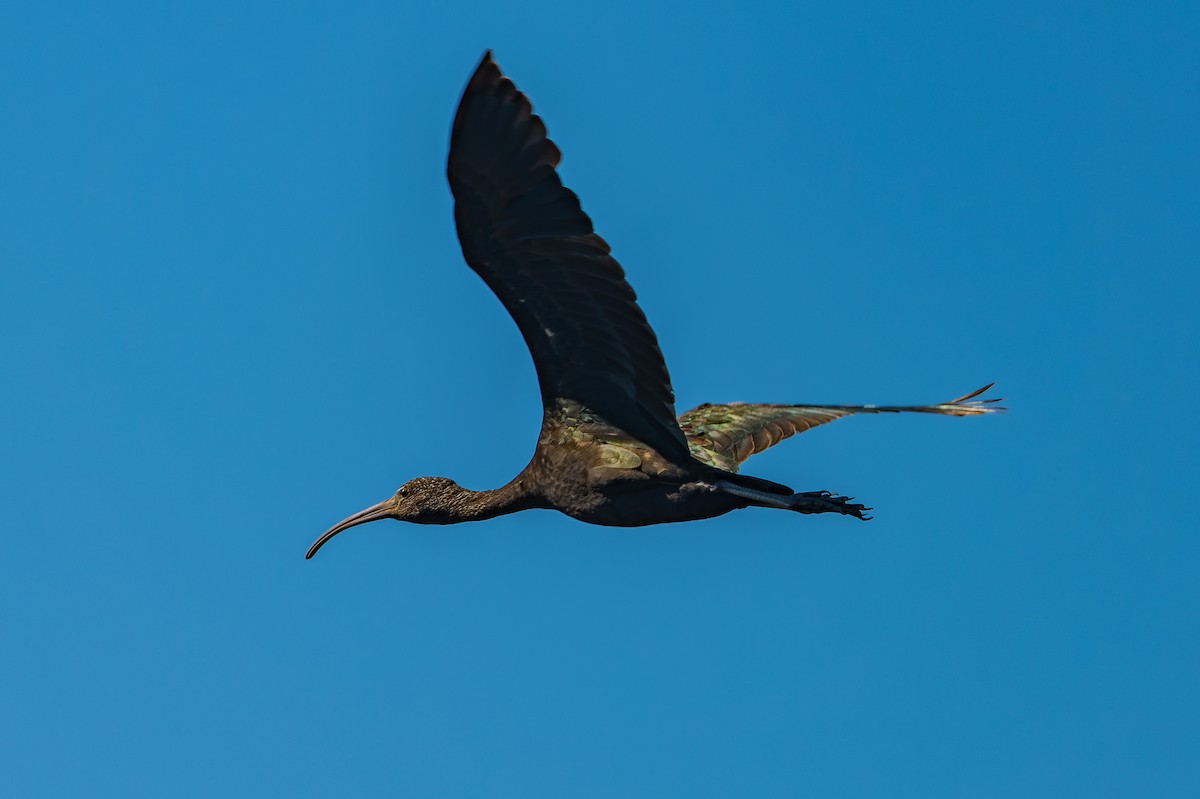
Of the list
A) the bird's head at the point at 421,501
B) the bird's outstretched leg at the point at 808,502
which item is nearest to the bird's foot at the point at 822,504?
the bird's outstretched leg at the point at 808,502

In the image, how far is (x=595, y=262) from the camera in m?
12.9

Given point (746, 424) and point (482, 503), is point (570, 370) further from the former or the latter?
point (746, 424)

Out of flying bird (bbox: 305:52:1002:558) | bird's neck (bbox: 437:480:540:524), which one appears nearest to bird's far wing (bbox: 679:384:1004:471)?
flying bird (bbox: 305:52:1002:558)

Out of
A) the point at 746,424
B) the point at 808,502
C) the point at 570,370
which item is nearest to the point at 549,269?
the point at 570,370

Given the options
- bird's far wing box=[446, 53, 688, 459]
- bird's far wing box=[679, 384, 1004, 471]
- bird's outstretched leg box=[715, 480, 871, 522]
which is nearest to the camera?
bird's far wing box=[446, 53, 688, 459]

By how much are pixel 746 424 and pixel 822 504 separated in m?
3.35

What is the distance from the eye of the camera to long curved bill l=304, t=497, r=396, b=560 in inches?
680

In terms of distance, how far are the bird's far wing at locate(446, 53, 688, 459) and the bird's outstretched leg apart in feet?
2.66

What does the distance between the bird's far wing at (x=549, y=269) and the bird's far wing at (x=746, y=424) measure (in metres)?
1.91

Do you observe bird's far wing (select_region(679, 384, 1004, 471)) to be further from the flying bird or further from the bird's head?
the bird's head

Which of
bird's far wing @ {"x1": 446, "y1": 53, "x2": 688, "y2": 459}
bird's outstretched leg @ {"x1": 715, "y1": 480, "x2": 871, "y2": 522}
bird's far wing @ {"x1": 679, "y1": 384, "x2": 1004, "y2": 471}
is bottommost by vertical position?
bird's outstretched leg @ {"x1": 715, "y1": 480, "x2": 871, "y2": 522}

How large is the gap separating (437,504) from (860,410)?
15.6ft

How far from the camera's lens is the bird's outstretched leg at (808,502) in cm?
1437

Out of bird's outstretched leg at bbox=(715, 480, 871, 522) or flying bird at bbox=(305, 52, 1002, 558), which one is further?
bird's outstretched leg at bbox=(715, 480, 871, 522)
